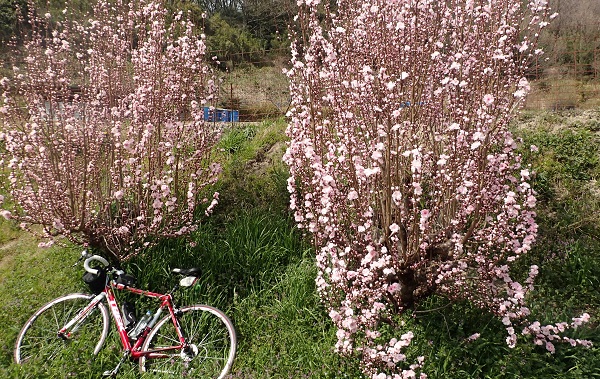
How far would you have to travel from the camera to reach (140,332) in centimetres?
332

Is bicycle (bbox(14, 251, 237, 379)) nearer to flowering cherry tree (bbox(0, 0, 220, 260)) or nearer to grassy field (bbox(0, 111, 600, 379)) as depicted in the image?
grassy field (bbox(0, 111, 600, 379))

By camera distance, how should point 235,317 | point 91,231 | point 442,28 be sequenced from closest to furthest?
point 442,28
point 235,317
point 91,231

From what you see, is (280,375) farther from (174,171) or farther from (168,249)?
(174,171)

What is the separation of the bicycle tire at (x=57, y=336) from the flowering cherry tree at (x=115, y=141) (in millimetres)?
638

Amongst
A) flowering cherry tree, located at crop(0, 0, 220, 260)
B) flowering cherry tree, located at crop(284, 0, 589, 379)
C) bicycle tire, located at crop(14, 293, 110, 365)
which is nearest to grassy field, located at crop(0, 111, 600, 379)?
bicycle tire, located at crop(14, 293, 110, 365)

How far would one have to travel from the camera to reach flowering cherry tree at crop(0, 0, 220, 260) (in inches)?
153

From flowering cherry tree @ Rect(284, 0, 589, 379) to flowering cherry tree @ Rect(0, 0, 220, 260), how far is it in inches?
68.1

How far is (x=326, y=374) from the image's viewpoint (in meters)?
2.96

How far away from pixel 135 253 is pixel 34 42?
262cm

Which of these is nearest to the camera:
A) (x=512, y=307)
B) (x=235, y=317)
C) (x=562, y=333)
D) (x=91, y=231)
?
(x=512, y=307)

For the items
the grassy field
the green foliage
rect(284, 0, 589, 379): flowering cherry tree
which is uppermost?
the green foliage

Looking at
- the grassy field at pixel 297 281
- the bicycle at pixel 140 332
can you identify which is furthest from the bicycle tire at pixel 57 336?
the grassy field at pixel 297 281

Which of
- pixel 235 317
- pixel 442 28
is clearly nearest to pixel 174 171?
pixel 235 317

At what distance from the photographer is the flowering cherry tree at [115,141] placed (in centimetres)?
388
